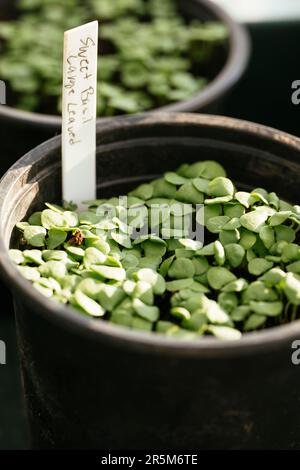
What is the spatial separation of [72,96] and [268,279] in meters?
0.47

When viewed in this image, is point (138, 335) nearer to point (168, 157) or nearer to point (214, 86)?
point (168, 157)

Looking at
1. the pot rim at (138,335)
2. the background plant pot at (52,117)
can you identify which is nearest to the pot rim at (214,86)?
the background plant pot at (52,117)

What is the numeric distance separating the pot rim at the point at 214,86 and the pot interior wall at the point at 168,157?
0.07 m

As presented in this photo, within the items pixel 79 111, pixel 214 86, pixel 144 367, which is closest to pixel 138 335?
pixel 144 367

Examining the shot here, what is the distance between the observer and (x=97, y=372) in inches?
44.4

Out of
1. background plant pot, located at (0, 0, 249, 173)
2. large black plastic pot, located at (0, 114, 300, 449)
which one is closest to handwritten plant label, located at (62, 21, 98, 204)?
large black plastic pot, located at (0, 114, 300, 449)

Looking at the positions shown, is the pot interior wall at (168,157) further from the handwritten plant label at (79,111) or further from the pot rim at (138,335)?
the pot rim at (138,335)

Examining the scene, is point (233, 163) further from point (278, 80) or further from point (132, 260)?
point (278, 80)

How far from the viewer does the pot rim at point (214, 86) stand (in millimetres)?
1619

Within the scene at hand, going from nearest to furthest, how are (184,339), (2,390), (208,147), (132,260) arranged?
(184,339) < (132,260) < (208,147) < (2,390)

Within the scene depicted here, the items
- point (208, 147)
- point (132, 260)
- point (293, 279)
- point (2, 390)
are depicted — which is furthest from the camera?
point (2, 390)

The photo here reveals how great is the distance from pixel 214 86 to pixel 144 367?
847 millimetres

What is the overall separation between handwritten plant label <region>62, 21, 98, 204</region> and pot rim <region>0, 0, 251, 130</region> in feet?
0.31

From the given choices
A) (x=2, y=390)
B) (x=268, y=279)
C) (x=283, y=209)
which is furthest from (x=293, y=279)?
(x=2, y=390)
